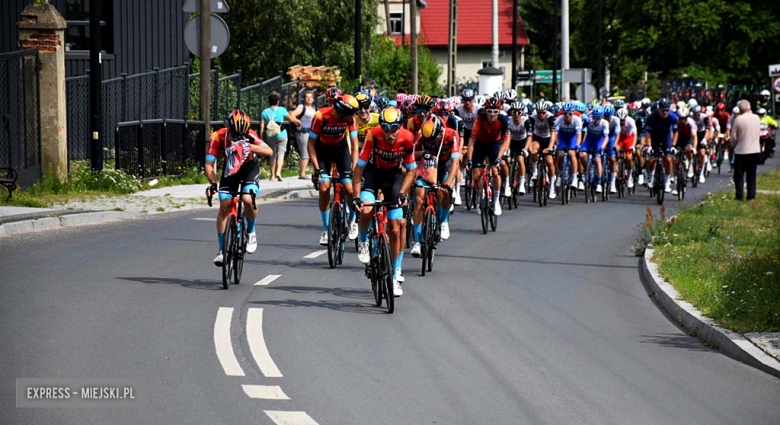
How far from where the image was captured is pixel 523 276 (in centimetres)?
1434

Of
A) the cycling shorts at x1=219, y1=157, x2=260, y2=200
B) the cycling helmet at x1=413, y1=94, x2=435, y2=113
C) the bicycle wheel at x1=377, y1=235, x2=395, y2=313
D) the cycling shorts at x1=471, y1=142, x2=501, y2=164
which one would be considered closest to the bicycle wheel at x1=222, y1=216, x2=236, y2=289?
the cycling shorts at x1=219, y1=157, x2=260, y2=200

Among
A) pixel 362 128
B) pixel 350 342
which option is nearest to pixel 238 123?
pixel 350 342

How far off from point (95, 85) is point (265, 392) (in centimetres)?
1495

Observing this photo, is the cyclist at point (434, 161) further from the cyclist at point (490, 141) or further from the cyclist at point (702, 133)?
the cyclist at point (702, 133)

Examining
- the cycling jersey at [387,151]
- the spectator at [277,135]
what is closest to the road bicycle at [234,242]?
the cycling jersey at [387,151]

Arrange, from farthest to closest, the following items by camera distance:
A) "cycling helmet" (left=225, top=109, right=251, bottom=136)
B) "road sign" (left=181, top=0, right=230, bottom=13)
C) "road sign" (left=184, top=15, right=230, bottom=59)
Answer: "road sign" (left=181, top=0, right=230, bottom=13), "road sign" (left=184, top=15, right=230, bottom=59), "cycling helmet" (left=225, top=109, right=251, bottom=136)

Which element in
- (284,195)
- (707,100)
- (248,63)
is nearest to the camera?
(284,195)

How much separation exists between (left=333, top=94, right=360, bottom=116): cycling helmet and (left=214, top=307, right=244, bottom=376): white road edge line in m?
3.73

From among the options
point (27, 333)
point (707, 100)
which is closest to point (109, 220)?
point (27, 333)

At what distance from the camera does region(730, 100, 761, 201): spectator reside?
23.3 meters

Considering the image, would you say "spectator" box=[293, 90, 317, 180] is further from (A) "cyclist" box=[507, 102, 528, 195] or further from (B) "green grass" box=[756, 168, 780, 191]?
(B) "green grass" box=[756, 168, 780, 191]

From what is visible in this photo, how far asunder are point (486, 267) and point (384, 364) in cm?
609

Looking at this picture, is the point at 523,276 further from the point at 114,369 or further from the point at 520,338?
the point at 114,369

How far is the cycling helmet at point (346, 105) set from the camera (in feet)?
46.5
